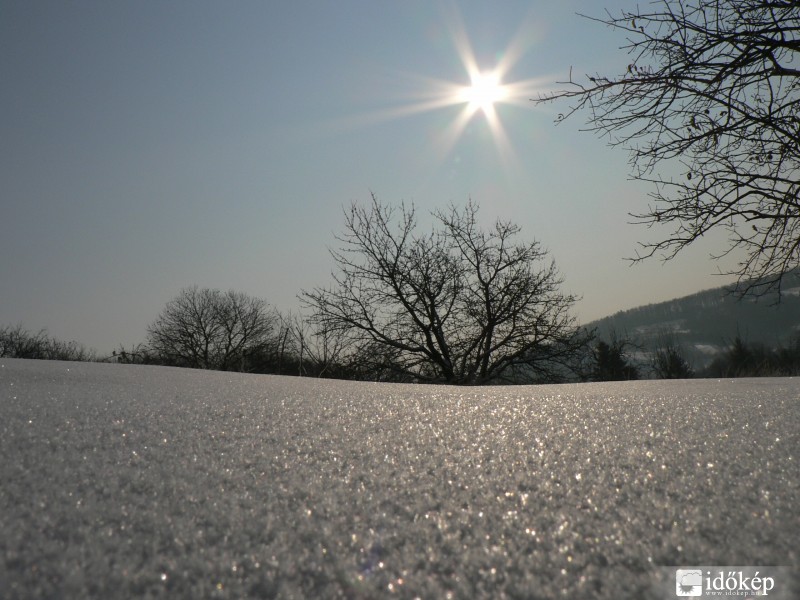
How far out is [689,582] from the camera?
54 centimetres

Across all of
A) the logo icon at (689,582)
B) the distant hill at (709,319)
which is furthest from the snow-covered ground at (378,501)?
the distant hill at (709,319)

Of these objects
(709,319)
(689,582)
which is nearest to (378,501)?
(689,582)

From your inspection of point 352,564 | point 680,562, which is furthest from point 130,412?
point 680,562

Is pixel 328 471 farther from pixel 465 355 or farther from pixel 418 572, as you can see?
pixel 465 355

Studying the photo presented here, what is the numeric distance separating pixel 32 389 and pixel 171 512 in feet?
3.27

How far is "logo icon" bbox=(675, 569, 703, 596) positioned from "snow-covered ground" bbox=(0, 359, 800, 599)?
12mm

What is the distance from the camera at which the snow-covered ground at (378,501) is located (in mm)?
524

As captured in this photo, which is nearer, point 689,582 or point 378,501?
point 689,582

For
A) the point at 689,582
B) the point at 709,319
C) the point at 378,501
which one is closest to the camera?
the point at 689,582

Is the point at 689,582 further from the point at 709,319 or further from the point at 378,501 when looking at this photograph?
the point at 709,319

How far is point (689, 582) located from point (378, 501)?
37 cm

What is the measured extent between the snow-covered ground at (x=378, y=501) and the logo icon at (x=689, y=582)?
0.04 ft

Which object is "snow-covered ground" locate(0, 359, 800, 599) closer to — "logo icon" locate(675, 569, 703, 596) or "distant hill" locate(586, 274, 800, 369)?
"logo icon" locate(675, 569, 703, 596)

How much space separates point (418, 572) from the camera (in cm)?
54
